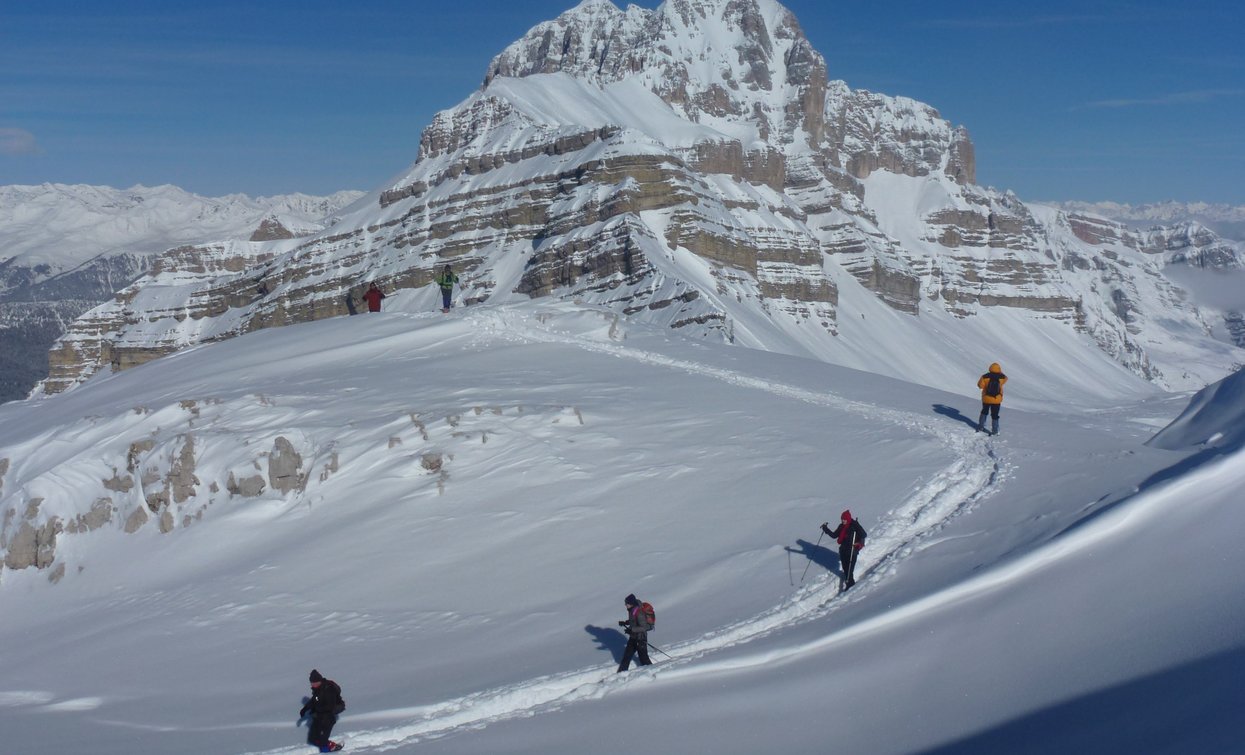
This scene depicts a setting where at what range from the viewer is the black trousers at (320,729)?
452 inches

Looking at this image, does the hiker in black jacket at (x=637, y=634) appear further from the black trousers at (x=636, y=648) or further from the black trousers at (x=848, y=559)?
the black trousers at (x=848, y=559)

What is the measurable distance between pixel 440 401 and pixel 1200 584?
16.4 metres

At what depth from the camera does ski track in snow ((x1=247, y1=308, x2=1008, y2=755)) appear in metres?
11.6

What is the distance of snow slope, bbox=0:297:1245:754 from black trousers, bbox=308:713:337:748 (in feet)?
0.85

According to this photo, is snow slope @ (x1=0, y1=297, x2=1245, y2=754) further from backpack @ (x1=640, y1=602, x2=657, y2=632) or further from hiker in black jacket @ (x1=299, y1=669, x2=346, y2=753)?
backpack @ (x1=640, y1=602, x2=657, y2=632)

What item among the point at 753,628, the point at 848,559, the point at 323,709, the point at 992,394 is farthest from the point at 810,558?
the point at 992,394

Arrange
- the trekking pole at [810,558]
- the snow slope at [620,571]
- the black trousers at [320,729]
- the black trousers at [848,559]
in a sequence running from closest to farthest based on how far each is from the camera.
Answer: the snow slope at [620,571] < the black trousers at [320,729] < the black trousers at [848,559] < the trekking pole at [810,558]

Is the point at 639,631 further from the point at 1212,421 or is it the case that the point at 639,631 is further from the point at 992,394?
the point at 1212,421

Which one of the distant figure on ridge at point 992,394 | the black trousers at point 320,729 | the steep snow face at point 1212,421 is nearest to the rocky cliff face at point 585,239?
the distant figure on ridge at point 992,394

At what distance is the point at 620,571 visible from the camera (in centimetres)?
1602

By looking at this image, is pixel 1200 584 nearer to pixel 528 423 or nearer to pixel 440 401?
pixel 528 423

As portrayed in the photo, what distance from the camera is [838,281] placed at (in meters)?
175

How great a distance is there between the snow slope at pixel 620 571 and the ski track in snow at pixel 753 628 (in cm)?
5

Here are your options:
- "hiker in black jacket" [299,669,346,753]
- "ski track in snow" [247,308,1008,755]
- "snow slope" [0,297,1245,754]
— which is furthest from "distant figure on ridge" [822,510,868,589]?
"hiker in black jacket" [299,669,346,753]
